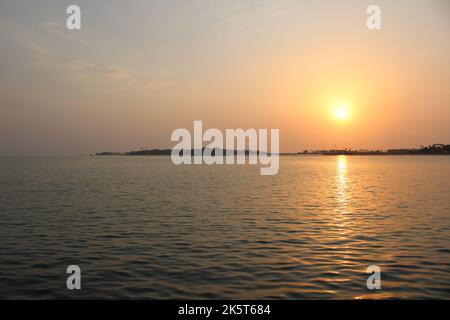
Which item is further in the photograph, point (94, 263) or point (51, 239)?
point (51, 239)

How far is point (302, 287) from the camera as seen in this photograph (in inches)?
714

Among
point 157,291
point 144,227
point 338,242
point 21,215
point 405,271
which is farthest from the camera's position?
point 21,215

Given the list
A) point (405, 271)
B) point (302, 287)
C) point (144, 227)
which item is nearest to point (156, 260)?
point (302, 287)

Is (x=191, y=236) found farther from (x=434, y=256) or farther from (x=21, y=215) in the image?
(x=21, y=215)

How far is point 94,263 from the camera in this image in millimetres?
22188

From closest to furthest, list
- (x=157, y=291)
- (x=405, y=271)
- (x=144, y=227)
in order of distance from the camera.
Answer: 1. (x=157, y=291)
2. (x=405, y=271)
3. (x=144, y=227)

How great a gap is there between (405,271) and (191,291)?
10.7 m

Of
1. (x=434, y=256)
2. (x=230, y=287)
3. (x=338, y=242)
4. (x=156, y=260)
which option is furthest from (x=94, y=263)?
(x=434, y=256)

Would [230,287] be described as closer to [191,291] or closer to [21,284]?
[191,291]

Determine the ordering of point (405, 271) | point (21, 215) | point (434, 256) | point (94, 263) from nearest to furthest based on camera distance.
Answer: point (405, 271)
point (94, 263)
point (434, 256)
point (21, 215)

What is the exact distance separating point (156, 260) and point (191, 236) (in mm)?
6689

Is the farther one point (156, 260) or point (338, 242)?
point (338, 242)

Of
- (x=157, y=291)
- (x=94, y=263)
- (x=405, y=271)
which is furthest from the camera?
(x=94, y=263)

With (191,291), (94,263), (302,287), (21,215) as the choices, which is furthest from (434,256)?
(21,215)
